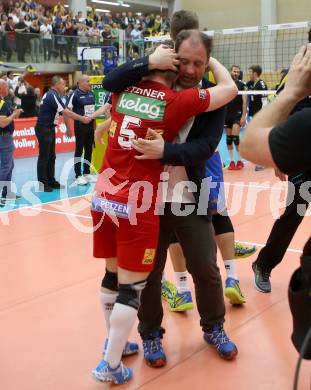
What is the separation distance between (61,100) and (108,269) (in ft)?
20.7

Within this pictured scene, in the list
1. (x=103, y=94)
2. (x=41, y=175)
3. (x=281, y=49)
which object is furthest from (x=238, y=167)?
(x=281, y=49)

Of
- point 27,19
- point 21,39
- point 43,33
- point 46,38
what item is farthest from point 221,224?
point 27,19

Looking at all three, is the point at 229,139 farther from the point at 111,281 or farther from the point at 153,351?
the point at 111,281

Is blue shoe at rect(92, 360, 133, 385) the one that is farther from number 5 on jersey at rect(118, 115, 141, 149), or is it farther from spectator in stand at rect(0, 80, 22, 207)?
spectator in stand at rect(0, 80, 22, 207)

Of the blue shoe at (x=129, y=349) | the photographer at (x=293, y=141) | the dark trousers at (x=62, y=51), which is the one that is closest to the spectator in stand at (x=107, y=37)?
the dark trousers at (x=62, y=51)

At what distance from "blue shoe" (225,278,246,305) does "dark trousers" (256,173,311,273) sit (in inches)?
13.9

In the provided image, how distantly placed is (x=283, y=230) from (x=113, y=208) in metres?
1.71

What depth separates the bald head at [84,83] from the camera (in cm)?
912

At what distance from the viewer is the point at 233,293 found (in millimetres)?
3705

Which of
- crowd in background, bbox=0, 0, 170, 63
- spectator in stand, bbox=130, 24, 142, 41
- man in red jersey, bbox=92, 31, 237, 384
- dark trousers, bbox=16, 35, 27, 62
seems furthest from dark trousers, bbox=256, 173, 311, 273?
spectator in stand, bbox=130, 24, 142, 41

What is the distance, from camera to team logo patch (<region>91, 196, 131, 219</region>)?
8.34 ft

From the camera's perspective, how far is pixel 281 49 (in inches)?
974

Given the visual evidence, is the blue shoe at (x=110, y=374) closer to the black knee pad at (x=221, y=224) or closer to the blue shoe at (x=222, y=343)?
the blue shoe at (x=222, y=343)

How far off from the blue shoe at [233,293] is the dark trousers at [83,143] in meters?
6.00
